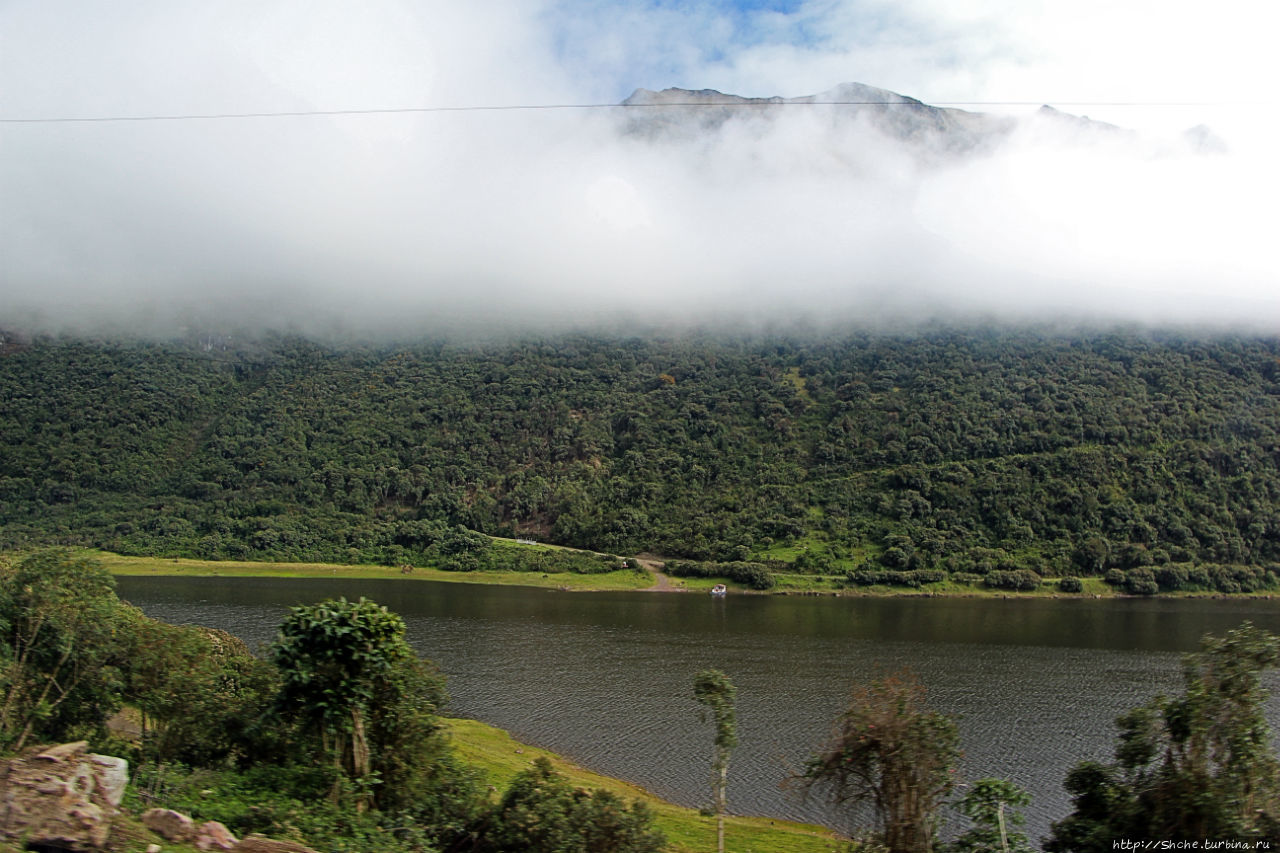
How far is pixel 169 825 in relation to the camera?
13148mm

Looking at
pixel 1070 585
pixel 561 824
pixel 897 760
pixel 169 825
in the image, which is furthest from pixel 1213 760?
pixel 1070 585

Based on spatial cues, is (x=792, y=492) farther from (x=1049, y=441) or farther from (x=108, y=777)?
(x=108, y=777)

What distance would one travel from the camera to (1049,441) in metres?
138

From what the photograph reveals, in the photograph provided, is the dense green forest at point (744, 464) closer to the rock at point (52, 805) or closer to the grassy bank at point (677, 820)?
the grassy bank at point (677, 820)

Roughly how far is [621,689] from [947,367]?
484ft

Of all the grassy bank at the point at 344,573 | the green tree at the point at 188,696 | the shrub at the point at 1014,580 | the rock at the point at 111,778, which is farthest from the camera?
the grassy bank at the point at 344,573

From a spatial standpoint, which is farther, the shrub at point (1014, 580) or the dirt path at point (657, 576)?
the dirt path at point (657, 576)

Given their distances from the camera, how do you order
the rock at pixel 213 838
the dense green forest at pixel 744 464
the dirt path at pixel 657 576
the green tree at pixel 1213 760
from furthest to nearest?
the dense green forest at pixel 744 464 → the dirt path at pixel 657 576 → the green tree at pixel 1213 760 → the rock at pixel 213 838

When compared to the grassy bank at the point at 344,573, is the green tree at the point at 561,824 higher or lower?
higher

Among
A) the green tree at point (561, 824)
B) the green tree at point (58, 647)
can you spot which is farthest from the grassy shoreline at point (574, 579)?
the green tree at point (561, 824)

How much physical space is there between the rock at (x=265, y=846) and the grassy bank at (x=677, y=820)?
9968mm

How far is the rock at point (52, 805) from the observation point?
11.0m

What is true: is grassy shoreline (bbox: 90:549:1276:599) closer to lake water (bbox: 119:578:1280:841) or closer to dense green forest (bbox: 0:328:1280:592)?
dense green forest (bbox: 0:328:1280:592)

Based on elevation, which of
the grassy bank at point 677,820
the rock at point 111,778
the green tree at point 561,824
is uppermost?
the rock at point 111,778
